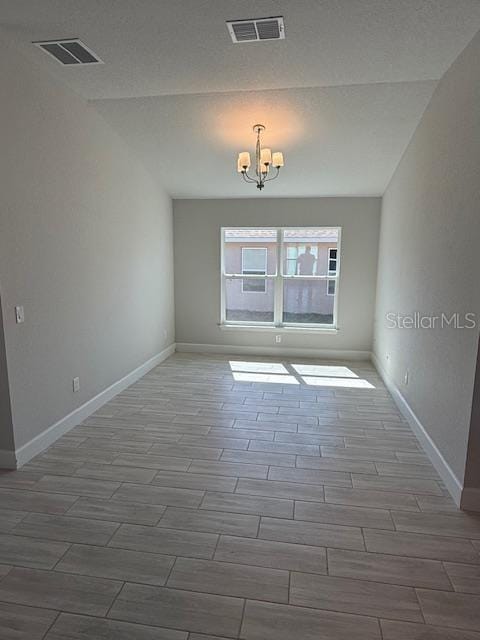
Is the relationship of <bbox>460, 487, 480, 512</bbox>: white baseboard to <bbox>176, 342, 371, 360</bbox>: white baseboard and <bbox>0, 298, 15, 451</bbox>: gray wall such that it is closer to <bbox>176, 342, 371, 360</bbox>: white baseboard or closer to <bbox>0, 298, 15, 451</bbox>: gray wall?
<bbox>0, 298, 15, 451</bbox>: gray wall

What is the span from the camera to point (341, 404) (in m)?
3.98

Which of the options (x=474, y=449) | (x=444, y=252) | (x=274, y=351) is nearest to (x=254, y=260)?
(x=274, y=351)

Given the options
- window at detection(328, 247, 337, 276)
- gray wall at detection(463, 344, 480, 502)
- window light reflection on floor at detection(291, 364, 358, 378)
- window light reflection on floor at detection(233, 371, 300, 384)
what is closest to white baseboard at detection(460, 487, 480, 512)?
gray wall at detection(463, 344, 480, 502)

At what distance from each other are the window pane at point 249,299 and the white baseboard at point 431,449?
2.45m

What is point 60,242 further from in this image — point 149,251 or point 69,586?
point 69,586

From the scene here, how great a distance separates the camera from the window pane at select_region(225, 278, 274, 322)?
20.1 feet

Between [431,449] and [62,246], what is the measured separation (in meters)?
3.34

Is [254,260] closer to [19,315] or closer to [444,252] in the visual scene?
[444,252]

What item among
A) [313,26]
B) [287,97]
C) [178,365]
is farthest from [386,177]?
[178,365]

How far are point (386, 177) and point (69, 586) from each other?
16.7ft

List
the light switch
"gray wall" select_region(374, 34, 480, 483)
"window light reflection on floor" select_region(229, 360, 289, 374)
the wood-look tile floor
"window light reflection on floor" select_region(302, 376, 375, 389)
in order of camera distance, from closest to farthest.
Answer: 1. the wood-look tile floor
2. "gray wall" select_region(374, 34, 480, 483)
3. the light switch
4. "window light reflection on floor" select_region(302, 376, 375, 389)
5. "window light reflection on floor" select_region(229, 360, 289, 374)

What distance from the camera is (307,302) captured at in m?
6.04
